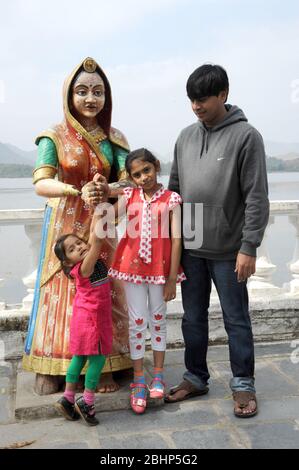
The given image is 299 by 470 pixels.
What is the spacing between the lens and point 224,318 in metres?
3.10

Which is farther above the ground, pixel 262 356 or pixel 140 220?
pixel 140 220

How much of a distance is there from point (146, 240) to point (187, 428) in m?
1.03

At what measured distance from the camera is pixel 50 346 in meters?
3.18

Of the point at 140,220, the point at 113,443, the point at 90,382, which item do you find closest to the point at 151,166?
the point at 140,220

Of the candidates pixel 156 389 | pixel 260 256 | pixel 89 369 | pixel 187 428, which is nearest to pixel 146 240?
pixel 89 369

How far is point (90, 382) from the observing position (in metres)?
2.84

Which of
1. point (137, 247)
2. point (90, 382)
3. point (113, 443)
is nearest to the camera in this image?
point (113, 443)

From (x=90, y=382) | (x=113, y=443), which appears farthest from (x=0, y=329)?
(x=113, y=443)

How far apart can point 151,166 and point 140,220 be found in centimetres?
31

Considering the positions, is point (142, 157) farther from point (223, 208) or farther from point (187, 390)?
point (187, 390)
